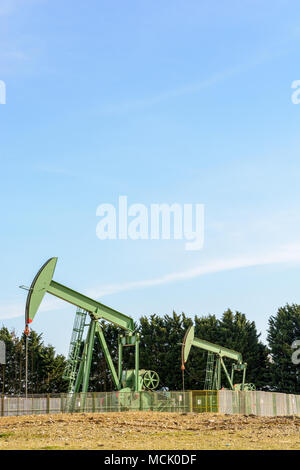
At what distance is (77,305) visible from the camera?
37375mm

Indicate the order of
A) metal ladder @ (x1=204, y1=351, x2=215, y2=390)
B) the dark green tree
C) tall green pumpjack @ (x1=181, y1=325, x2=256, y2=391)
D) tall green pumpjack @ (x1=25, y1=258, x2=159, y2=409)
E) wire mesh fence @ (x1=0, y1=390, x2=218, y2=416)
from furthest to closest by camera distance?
the dark green tree
metal ladder @ (x1=204, y1=351, x2=215, y2=390)
tall green pumpjack @ (x1=181, y1=325, x2=256, y2=391)
wire mesh fence @ (x1=0, y1=390, x2=218, y2=416)
tall green pumpjack @ (x1=25, y1=258, x2=159, y2=409)

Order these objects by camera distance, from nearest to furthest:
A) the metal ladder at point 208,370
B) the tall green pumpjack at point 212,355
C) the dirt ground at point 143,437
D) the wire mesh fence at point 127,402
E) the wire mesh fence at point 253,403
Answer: the dirt ground at point 143,437 → the wire mesh fence at point 127,402 → the wire mesh fence at point 253,403 → the tall green pumpjack at point 212,355 → the metal ladder at point 208,370

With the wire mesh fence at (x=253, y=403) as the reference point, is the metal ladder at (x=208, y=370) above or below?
above

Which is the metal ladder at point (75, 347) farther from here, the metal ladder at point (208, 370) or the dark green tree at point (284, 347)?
the dark green tree at point (284, 347)

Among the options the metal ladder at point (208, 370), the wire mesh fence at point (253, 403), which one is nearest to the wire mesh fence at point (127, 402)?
the wire mesh fence at point (253, 403)

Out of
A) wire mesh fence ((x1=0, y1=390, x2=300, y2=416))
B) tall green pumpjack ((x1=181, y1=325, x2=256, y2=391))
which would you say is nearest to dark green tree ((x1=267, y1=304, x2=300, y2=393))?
tall green pumpjack ((x1=181, y1=325, x2=256, y2=391))

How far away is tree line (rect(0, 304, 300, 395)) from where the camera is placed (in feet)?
215

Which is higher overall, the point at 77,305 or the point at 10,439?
the point at 77,305

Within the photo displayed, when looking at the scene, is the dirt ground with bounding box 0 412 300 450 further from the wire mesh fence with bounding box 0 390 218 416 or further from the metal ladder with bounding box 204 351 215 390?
the metal ladder with bounding box 204 351 215 390

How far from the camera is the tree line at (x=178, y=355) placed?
6556cm

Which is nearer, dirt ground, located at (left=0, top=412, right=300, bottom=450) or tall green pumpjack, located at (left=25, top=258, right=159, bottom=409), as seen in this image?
dirt ground, located at (left=0, top=412, right=300, bottom=450)
